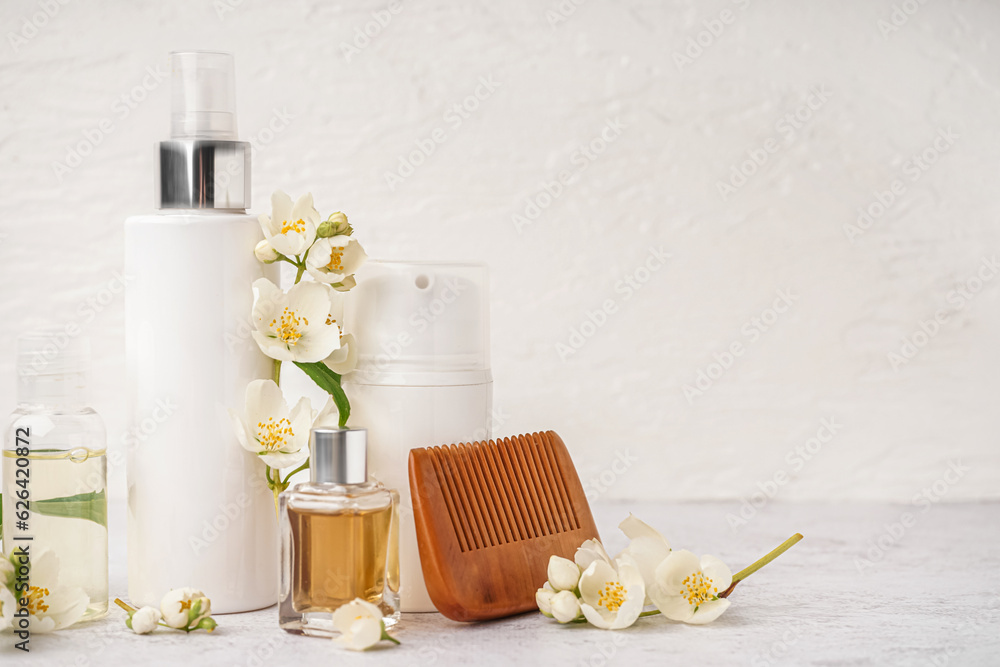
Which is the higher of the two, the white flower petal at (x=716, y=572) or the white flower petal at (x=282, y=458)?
the white flower petal at (x=282, y=458)

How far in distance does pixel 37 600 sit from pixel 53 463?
8 cm

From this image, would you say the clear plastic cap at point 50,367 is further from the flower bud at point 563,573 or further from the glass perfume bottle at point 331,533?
the flower bud at point 563,573

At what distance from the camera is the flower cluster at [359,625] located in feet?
1.85

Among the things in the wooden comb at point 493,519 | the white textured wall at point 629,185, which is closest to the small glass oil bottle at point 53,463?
the wooden comb at point 493,519

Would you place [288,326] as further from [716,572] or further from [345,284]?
[716,572]

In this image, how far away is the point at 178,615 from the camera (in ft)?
1.97

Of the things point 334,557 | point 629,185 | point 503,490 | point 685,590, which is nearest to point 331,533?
point 334,557

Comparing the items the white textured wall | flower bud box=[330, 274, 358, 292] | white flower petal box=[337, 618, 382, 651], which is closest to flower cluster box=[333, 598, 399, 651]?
white flower petal box=[337, 618, 382, 651]

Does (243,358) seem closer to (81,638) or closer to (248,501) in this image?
(248,501)

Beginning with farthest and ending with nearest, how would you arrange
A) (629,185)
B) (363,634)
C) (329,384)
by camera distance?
(629,185), (329,384), (363,634)

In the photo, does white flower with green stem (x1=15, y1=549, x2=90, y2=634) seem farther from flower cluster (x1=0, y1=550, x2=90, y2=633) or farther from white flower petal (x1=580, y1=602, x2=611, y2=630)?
white flower petal (x1=580, y1=602, x2=611, y2=630)

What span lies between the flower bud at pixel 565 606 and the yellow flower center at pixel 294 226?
0.94 ft

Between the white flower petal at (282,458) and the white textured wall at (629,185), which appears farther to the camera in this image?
the white textured wall at (629,185)

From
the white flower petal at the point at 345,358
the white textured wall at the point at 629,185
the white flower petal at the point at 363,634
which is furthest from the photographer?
the white textured wall at the point at 629,185
